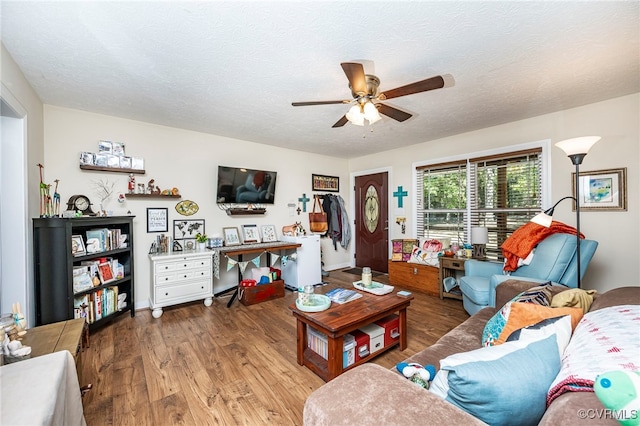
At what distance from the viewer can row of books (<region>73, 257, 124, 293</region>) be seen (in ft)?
8.09

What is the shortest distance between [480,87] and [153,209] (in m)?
3.96

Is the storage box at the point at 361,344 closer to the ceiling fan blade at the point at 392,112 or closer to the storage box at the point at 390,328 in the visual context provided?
the storage box at the point at 390,328

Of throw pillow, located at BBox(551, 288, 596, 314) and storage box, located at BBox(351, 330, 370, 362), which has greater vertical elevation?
throw pillow, located at BBox(551, 288, 596, 314)

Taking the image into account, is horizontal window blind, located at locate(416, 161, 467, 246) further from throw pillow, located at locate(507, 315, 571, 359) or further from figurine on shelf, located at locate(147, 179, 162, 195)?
figurine on shelf, located at locate(147, 179, 162, 195)

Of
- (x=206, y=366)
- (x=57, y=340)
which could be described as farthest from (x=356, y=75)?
(x=57, y=340)

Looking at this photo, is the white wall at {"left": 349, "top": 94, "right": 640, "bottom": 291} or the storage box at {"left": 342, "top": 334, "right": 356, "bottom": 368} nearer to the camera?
the storage box at {"left": 342, "top": 334, "right": 356, "bottom": 368}

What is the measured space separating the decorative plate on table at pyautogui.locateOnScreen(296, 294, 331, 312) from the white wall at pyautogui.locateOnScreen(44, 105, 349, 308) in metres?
2.24

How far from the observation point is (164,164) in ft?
11.2

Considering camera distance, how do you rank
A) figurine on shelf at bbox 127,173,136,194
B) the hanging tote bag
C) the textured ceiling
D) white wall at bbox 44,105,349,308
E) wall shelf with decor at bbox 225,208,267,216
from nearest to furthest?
1. the textured ceiling
2. white wall at bbox 44,105,349,308
3. figurine on shelf at bbox 127,173,136,194
4. wall shelf with decor at bbox 225,208,267,216
5. the hanging tote bag

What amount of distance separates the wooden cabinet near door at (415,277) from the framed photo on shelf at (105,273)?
12.3 ft

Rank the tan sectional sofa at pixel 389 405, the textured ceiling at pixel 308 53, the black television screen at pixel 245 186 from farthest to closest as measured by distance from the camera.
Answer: the black television screen at pixel 245 186 < the textured ceiling at pixel 308 53 < the tan sectional sofa at pixel 389 405

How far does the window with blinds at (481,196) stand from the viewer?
331 cm

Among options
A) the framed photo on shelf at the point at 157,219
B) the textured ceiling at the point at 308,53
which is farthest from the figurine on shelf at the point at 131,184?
the textured ceiling at the point at 308,53

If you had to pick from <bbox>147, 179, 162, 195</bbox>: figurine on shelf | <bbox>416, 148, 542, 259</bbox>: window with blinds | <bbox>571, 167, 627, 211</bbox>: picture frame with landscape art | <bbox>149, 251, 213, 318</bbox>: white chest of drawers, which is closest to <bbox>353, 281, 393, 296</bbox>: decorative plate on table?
<bbox>149, 251, 213, 318</bbox>: white chest of drawers
